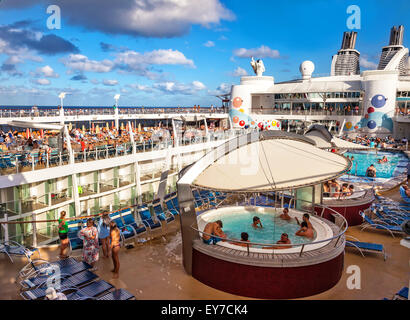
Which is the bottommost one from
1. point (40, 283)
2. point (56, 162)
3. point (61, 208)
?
point (61, 208)

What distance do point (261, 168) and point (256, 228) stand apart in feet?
6.93

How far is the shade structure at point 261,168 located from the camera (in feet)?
21.9

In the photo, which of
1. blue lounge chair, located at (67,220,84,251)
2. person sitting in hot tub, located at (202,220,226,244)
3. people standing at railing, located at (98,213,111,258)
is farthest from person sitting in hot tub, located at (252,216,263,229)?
blue lounge chair, located at (67,220,84,251)

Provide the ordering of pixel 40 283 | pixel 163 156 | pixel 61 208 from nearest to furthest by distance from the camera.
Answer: pixel 40 283 < pixel 61 208 < pixel 163 156

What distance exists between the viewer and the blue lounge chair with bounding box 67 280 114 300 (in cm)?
505

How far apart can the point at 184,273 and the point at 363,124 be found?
3360 cm

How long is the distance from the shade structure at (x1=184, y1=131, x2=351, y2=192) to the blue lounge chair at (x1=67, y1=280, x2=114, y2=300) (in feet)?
8.01

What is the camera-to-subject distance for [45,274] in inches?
229

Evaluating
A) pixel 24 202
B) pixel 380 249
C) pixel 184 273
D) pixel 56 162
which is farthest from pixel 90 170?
pixel 380 249

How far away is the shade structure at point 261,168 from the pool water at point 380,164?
14432mm

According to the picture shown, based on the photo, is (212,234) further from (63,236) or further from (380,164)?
(380,164)

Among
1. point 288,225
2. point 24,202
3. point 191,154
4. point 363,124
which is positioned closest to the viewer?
point 288,225

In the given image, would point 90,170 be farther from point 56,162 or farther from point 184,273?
point 184,273

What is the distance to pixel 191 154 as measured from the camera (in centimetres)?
2109
